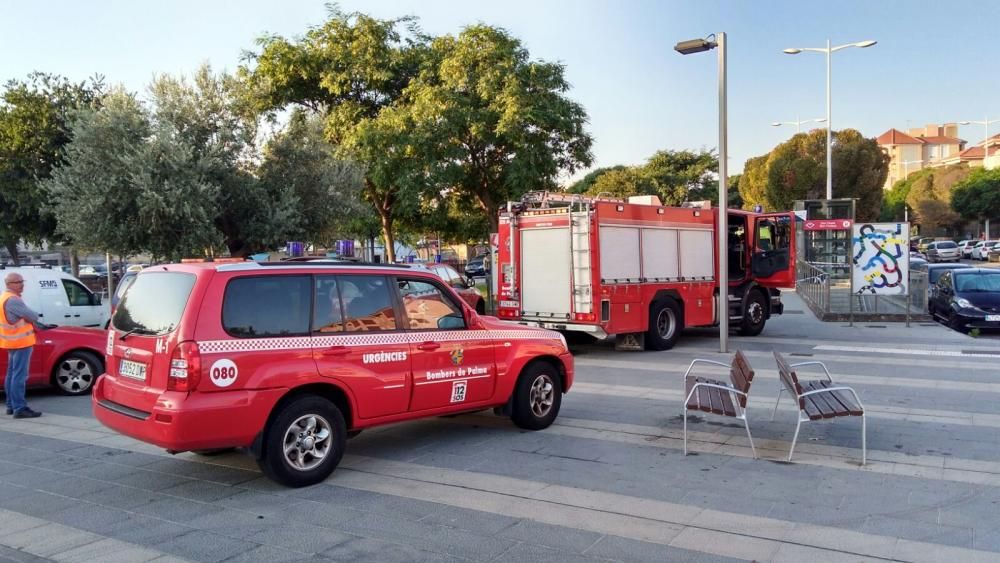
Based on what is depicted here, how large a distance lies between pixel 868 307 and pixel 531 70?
11.1 metres

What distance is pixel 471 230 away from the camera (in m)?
28.1

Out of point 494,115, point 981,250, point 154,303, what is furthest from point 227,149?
point 981,250

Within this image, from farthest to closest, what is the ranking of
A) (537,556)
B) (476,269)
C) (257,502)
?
1. (476,269)
2. (257,502)
3. (537,556)

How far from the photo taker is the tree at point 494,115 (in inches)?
780

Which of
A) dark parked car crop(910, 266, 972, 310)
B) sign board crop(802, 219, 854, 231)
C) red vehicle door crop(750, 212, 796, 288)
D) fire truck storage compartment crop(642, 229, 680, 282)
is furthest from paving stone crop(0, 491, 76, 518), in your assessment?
sign board crop(802, 219, 854, 231)

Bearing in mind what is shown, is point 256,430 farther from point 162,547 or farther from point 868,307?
point 868,307

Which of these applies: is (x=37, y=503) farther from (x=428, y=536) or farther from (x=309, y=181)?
(x=309, y=181)

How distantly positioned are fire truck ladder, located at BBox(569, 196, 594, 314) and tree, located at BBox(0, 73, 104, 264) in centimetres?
1299

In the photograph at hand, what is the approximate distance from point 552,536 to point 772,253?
42.1 feet

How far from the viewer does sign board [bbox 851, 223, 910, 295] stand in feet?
57.8

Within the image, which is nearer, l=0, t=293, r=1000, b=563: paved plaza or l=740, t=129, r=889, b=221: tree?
l=0, t=293, r=1000, b=563: paved plaza

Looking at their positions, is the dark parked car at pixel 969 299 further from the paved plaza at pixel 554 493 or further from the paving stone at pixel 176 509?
the paving stone at pixel 176 509

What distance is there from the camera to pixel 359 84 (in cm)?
2273

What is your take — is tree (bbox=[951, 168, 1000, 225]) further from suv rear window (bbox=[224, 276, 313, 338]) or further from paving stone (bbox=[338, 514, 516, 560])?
paving stone (bbox=[338, 514, 516, 560])
